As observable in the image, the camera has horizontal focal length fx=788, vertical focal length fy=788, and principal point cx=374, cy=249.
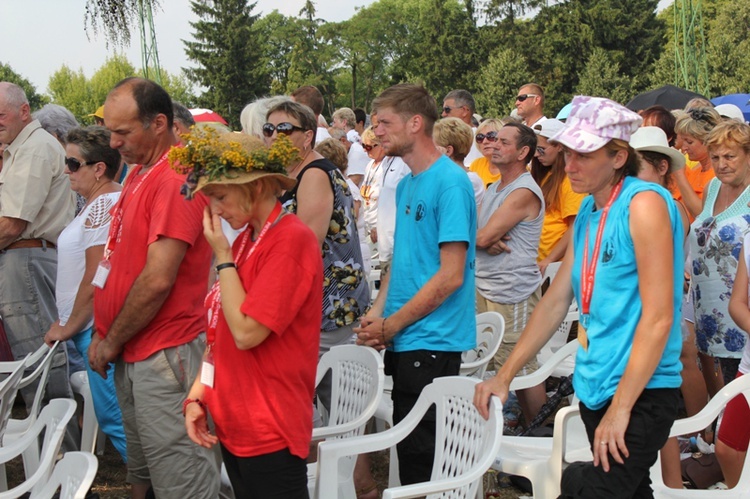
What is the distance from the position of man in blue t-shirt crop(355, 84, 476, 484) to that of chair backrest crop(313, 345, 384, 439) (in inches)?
3.5

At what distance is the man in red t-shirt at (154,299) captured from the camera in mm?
2920

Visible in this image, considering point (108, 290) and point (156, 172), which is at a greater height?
point (156, 172)

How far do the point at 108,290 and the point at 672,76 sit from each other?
1518 inches

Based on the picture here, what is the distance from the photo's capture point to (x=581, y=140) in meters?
2.33

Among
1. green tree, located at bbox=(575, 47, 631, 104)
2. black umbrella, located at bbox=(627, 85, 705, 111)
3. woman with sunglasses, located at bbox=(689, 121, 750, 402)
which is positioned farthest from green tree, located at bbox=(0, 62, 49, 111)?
woman with sunglasses, located at bbox=(689, 121, 750, 402)

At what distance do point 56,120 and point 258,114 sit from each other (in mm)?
2805

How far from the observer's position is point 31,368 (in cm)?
458

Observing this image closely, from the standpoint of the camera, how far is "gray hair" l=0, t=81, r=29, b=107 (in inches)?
189

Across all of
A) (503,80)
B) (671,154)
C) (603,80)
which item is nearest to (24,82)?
(503,80)

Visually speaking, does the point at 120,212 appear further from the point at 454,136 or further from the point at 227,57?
the point at 227,57

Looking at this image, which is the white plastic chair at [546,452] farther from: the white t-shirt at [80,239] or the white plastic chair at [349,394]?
the white t-shirt at [80,239]

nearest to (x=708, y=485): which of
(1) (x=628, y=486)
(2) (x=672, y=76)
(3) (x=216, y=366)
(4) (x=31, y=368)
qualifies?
(1) (x=628, y=486)

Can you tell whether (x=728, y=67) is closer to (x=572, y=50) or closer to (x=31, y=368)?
(x=572, y=50)

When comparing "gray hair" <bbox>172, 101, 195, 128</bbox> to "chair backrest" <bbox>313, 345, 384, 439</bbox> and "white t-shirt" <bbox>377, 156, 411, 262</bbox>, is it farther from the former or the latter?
"chair backrest" <bbox>313, 345, 384, 439</bbox>
